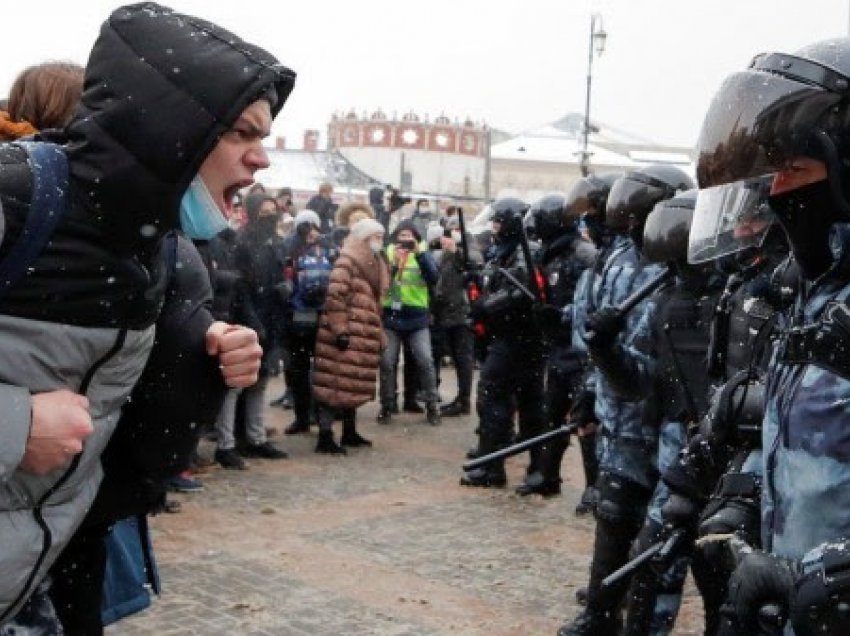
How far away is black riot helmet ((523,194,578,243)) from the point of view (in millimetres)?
7500

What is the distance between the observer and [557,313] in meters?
7.44

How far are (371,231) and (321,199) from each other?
25.3 ft

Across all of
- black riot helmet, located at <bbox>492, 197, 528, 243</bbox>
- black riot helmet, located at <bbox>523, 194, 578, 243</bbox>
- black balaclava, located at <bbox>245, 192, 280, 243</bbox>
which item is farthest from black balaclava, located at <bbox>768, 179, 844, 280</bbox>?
black balaclava, located at <bbox>245, 192, 280, 243</bbox>

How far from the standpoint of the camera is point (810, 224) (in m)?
2.38

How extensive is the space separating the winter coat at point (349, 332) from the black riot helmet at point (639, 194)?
12.5 ft

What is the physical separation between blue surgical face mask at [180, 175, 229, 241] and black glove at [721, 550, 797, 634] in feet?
4.38

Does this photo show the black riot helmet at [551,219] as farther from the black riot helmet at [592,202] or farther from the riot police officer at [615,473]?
the riot police officer at [615,473]

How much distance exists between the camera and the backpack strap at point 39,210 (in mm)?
1968

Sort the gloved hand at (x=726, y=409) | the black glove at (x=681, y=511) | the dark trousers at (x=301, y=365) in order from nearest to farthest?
1. the gloved hand at (x=726, y=409)
2. the black glove at (x=681, y=511)
3. the dark trousers at (x=301, y=365)

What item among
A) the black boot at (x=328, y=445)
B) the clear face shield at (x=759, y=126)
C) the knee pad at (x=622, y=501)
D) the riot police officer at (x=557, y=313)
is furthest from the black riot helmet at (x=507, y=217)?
the clear face shield at (x=759, y=126)

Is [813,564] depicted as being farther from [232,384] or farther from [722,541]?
[232,384]

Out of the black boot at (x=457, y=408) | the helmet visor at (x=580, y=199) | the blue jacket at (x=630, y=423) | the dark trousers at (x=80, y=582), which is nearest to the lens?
the dark trousers at (x=80, y=582)

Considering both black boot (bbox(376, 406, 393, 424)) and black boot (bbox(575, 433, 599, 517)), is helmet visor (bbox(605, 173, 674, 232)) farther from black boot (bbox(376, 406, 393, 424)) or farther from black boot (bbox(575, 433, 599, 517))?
black boot (bbox(376, 406, 393, 424))

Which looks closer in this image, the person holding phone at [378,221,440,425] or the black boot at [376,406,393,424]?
the person holding phone at [378,221,440,425]
